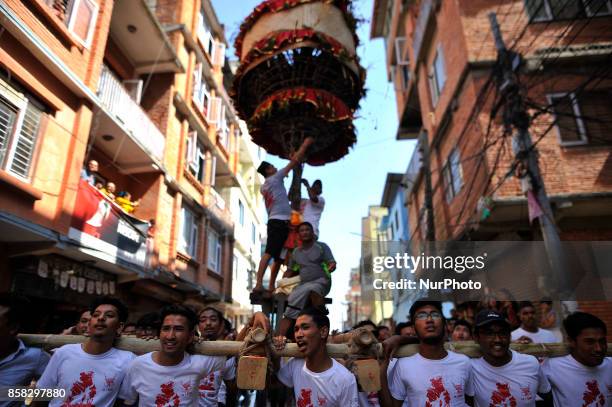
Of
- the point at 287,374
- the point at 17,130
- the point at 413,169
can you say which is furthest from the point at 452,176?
the point at 287,374

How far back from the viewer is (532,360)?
3.02 m

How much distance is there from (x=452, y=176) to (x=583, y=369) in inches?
452

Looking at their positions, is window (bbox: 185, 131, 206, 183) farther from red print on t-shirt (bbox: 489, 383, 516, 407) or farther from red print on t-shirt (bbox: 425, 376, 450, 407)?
red print on t-shirt (bbox: 489, 383, 516, 407)

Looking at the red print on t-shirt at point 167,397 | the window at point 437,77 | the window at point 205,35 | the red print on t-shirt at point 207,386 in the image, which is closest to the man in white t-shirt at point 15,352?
the red print on t-shirt at point 167,397

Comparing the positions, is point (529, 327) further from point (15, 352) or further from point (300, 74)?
point (15, 352)

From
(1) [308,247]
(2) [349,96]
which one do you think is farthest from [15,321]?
(2) [349,96]

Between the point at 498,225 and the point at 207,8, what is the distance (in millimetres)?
15670

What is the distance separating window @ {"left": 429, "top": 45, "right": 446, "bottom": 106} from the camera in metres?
14.7

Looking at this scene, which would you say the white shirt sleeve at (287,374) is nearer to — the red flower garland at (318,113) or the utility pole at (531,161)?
the red flower garland at (318,113)

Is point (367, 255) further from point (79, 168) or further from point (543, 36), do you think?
point (543, 36)

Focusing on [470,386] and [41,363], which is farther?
[41,363]

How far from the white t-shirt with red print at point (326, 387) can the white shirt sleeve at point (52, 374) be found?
1.73 metres

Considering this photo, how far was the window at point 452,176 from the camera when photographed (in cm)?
1308

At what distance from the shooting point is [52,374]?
2.97 meters
